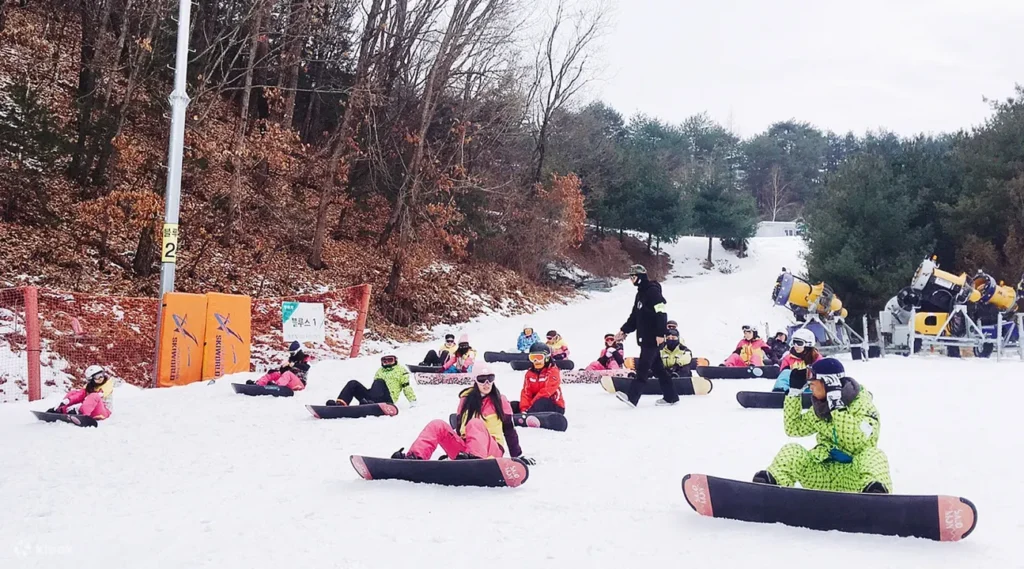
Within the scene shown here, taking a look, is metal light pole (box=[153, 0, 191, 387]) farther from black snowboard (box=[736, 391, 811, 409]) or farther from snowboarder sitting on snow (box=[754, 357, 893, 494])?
snowboarder sitting on snow (box=[754, 357, 893, 494])

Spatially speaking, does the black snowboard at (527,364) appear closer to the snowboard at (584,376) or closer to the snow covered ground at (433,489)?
the snowboard at (584,376)

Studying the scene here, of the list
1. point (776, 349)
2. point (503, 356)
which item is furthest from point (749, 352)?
point (503, 356)

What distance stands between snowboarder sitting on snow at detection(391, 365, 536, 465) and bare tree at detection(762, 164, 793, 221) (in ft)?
227

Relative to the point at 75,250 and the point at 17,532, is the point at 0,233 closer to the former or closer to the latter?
the point at 75,250

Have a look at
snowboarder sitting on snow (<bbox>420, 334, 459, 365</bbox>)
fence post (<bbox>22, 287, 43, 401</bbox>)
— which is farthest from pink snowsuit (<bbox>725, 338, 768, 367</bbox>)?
fence post (<bbox>22, 287, 43, 401</bbox>)

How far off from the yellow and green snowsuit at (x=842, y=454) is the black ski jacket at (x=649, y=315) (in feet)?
14.5

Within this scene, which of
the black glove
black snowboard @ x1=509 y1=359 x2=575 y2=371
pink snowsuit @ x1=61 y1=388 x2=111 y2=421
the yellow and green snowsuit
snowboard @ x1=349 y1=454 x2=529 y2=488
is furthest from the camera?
black snowboard @ x1=509 y1=359 x2=575 y2=371

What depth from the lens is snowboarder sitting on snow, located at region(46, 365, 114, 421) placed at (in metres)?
8.63

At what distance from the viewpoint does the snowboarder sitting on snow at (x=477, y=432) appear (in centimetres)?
615

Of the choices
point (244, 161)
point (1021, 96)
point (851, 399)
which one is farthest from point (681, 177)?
point (851, 399)

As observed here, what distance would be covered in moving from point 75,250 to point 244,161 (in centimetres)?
386

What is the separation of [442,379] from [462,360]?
0.74 m

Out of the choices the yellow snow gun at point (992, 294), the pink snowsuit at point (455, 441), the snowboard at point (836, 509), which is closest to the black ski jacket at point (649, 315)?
the pink snowsuit at point (455, 441)

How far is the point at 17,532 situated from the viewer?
4781 millimetres
